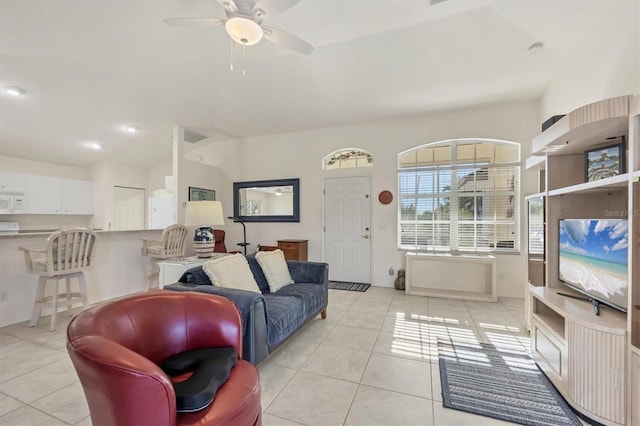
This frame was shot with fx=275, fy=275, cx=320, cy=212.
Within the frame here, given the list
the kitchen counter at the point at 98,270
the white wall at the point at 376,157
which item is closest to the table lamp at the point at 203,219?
the kitchen counter at the point at 98,270

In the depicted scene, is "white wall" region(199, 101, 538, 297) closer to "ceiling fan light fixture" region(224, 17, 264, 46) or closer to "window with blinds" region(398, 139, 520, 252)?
"window with blinds" region(398, 139, 520, 252)

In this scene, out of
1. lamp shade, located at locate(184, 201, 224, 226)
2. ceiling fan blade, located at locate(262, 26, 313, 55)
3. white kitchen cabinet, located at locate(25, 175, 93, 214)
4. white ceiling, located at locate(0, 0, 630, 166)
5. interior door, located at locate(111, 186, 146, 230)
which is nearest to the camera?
ceiling fan blade, located at locate(262, 26, 313, 55)

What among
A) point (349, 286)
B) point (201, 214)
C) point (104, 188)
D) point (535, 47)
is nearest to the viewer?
point (535, 47)

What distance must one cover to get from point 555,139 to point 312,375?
255cm

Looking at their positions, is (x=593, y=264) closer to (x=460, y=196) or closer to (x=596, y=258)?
(x=596, y=258)

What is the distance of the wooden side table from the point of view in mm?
5168

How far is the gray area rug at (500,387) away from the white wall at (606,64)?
7.57 feet

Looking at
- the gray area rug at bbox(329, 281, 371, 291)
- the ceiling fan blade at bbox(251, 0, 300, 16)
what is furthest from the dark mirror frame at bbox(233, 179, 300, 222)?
the ceiling fan blade at bbox(251, 0, 300, 16)

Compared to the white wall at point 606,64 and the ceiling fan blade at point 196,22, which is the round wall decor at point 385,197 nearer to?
the white wall at point 606,64

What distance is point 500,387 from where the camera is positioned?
198 centimetres

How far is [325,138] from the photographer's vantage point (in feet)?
17.5

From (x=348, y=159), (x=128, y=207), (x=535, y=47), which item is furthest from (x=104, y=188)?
(x=535, y=47)

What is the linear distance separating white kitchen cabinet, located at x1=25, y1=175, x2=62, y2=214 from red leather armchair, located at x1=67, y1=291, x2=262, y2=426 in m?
5.86

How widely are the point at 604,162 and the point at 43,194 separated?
8298 mm
